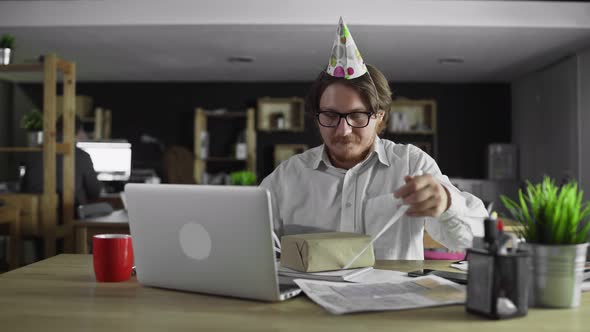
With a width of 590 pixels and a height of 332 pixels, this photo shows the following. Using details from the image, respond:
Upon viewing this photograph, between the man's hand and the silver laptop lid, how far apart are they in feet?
1.09

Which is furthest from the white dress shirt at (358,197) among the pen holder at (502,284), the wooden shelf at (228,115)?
the wooden shelf at (228,115)

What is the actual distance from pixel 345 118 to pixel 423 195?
620 millimetres

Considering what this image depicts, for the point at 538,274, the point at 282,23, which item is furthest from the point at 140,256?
the point at 282,23

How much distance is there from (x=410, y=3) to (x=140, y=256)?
15.3ft

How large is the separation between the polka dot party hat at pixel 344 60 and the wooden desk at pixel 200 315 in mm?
886

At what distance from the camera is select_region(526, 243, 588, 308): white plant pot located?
42.6 inches

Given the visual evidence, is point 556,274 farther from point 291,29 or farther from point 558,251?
point 291,29

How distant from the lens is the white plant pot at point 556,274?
1081 millimetres

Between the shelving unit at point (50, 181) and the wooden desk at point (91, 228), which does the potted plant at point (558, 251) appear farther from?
the shelving unit at point (50, 181)

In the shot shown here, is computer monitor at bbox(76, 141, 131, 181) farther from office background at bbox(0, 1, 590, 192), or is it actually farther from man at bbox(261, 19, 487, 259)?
man at bbox(261, 19, 487, 259)

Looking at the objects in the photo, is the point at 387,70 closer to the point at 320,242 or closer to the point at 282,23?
the point at 282,23

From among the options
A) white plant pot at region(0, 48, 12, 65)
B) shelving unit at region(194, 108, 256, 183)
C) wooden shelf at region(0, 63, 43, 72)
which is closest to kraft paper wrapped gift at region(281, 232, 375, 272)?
wooden shelf at region(0, 63, 43, 72)

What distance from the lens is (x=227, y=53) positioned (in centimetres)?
670

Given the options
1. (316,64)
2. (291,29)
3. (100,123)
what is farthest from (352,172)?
(100,123)
